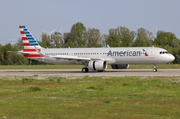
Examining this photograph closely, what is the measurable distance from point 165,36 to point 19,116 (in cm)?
A: 14294

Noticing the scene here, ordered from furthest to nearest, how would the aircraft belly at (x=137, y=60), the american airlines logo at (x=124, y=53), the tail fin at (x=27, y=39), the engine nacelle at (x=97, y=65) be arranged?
the tail fin at (x=27, y=39)
the american airlines logo at (x=124, y=53)
the aircraft belly at (x=137, y=60)
the engine nacelle at (x=97, y=65)

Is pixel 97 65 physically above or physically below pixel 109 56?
below

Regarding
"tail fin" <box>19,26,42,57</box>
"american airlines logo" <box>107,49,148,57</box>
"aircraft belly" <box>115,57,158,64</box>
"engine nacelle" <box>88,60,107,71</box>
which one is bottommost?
"engine nacelle" <box>88,60,107,71</box>

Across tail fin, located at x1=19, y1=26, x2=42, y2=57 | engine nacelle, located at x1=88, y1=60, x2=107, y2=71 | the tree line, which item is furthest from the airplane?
the tree line

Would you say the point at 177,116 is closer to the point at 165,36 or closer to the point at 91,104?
the point at 91,104

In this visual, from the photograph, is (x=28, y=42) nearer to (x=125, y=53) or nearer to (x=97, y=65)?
(x=97, y=65)

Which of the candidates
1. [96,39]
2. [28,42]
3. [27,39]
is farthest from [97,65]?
[96,39]

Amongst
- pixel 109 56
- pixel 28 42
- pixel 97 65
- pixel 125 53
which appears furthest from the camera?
pixel 28 42

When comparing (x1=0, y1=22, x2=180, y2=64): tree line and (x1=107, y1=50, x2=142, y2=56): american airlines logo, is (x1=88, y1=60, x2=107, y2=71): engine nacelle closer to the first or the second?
(x1=107, y1=50, x2=142, y2=56): american airlines logo

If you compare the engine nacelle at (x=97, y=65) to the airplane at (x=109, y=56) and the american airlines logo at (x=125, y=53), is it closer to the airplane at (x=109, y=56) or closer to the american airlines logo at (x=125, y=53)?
the airplane at (x=109, y=56)

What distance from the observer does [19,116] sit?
11.0m

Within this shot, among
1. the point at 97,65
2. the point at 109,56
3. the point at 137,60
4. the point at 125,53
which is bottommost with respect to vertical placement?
the point at 97,65

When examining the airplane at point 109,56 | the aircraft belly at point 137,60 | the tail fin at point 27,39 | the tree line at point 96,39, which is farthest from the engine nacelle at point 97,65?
the tree line at point 96,39

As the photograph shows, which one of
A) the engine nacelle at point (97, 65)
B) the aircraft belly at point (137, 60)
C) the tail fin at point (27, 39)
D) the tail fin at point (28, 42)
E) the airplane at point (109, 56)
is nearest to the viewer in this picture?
the engine nacelle at point (97, 65)
